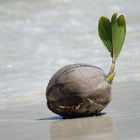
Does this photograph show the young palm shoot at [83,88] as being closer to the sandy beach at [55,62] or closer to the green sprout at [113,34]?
the green sprout at [113,34]

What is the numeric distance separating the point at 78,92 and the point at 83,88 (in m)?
0.05

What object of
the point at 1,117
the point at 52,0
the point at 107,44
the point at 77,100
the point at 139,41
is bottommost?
the point at 52,0

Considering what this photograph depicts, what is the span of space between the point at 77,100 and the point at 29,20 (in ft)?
23.0

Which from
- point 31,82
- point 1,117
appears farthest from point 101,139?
point 31,82

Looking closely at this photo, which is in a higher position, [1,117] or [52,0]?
[1,117]

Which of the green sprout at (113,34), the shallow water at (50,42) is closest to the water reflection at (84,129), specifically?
the green sprout at (113,34)

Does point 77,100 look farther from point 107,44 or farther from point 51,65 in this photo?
point 51,65

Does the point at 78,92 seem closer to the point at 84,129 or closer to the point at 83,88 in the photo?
the point at 83,88

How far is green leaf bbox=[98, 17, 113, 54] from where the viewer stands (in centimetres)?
461

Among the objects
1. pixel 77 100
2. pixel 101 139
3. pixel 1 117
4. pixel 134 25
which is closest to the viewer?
pixel 101 139

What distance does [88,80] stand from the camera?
4469 mm

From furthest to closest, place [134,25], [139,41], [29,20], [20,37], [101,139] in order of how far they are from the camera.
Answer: [29,20], [134,25], [20,37], [139,41], [101,139]

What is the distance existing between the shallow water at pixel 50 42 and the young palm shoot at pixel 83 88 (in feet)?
5.31

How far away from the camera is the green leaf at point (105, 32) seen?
15.1 ft
